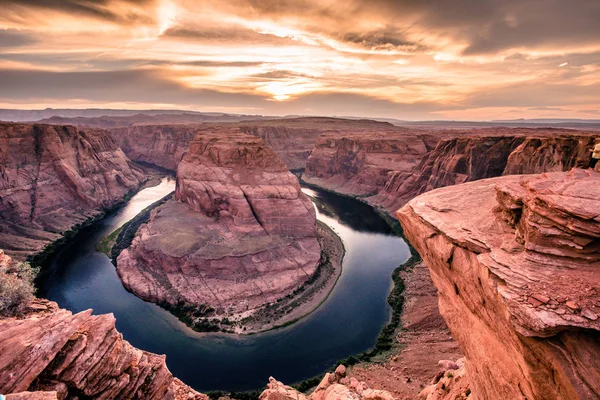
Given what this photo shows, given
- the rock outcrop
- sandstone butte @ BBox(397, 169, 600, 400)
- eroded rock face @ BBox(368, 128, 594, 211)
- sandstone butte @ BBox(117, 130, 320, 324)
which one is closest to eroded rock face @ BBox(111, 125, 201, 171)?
sandstone butte @ BBox(117, 130, 320, 324)

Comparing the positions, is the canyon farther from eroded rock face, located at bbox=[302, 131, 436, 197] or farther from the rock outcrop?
eroded rock face, located at bbox=[302, 131, 436, 197]

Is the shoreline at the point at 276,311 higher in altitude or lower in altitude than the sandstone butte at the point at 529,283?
lower

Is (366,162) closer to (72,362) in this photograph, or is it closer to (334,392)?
(334,392)

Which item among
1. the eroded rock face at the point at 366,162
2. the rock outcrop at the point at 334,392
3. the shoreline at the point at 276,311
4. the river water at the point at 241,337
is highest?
the eroded rock face at the point at 366,162

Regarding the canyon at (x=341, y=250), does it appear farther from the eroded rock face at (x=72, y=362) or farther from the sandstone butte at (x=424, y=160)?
the sandstone butte at (x=424, y=160)

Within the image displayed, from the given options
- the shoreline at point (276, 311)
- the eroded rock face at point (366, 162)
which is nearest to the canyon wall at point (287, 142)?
the eroded rock face at point (366, 162)

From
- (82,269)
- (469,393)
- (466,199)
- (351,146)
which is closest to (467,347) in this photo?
(469,393)
